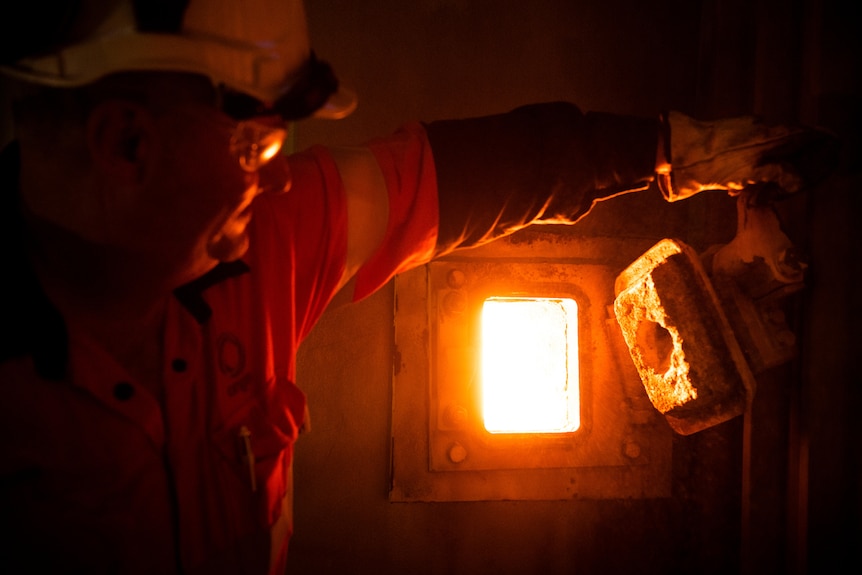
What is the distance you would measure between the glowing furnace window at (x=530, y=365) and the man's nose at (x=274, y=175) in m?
0.77

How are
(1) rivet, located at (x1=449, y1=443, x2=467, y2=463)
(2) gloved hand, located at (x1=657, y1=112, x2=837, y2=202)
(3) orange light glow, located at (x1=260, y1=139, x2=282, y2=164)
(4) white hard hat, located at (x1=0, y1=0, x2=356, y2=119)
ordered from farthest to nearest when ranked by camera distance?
(1) rivet, located at (x1=449, y1=443, x2=467, y2=463) → (2) gloved hand, located at (x1=657, y1=112, x2=837, y2=202) → (3) orange light glow, located at (x1=260, y1=139, x2=282, y2=164) → (4) white hard hat, located at (x1=0, y1=0, x2=356, y2=119)

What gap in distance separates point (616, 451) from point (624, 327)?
0.39 metres

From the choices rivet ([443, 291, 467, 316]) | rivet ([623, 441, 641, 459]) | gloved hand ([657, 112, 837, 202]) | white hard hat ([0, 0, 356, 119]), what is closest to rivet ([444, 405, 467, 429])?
rivet ([443, 291, 467, 316])

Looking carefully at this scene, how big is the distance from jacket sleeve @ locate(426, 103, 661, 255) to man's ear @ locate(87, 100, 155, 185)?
1.72ft

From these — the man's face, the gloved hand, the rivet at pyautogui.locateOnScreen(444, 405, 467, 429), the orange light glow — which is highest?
the gloved hand

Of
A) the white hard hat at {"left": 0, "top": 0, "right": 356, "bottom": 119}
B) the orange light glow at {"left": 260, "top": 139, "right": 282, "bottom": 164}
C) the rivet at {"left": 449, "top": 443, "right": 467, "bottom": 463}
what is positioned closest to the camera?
the white hard hat at {"left": 0, "top": 0, "right": 356, "bottom": 119}

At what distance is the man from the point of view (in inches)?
29.5

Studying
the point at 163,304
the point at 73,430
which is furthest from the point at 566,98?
the point at 73,430

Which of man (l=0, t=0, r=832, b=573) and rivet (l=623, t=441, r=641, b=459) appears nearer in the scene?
man (l=0, t=0, r=832, b=573)

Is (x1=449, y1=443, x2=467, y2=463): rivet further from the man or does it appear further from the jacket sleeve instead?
the jacket sleeve

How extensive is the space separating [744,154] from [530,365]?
72cm

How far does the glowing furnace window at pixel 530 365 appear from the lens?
1.50 metres

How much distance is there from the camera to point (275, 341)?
103 cm

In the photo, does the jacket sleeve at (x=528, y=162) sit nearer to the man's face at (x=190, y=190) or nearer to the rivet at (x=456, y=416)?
the man's face at (x=190, y=190)
